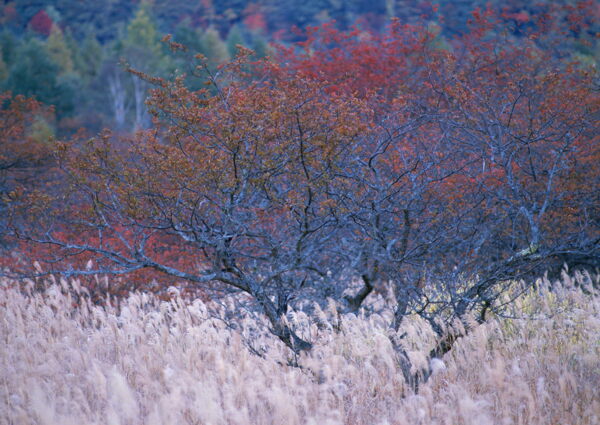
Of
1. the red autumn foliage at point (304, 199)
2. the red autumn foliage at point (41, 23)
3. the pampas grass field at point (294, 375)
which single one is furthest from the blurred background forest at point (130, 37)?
the pampas grass field at point (294, 375)

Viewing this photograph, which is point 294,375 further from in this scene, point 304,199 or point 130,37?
point 130,37

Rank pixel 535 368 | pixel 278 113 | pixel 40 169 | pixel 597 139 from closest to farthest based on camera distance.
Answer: pixel 535 368, pixel 278 113, pixel 597 139, pixel 40 169

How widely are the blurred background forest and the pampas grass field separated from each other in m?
3.09

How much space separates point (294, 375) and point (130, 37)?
156ft

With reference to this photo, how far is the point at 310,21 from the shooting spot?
61656 mm

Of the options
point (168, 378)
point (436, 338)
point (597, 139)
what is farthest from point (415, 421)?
point (597, 139)

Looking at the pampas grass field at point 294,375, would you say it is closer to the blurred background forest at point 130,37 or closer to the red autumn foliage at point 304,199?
the red autumn foliage at point 304,199

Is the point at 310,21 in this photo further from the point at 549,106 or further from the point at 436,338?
the point at 436,338

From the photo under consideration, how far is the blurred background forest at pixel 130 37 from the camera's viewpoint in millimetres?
31297

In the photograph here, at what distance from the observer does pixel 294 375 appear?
468 centimetres

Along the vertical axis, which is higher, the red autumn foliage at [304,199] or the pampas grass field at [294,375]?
the red autumn foliage at [304,199]

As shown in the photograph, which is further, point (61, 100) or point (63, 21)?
point (63, 21)

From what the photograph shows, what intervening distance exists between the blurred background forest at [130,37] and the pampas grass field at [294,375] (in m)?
3.09

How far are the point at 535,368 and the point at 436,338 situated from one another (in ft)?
3.05
